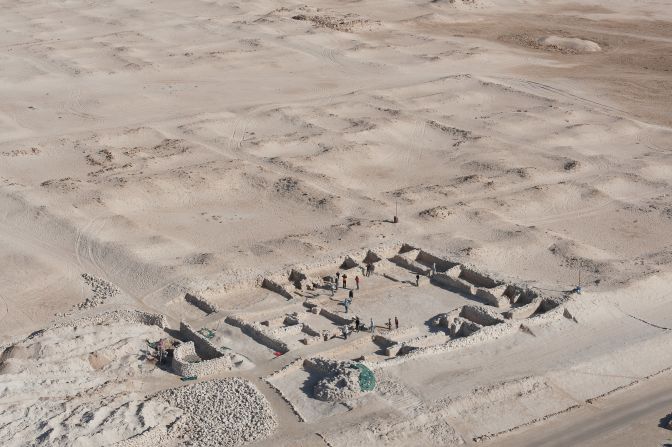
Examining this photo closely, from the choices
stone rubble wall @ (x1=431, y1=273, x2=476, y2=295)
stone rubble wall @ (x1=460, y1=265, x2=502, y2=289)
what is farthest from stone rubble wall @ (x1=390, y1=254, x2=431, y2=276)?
stone rubble wall @ (x1=460, y1=265, x2=502, y2=289)

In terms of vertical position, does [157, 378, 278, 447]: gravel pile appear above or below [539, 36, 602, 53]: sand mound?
below

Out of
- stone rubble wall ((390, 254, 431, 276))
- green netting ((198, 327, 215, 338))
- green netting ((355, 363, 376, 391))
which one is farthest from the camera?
stone rubble wall ((390, 254, 431, 276))

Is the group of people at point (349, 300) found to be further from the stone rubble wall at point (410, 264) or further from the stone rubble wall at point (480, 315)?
the stone rubble wall at point (480, 315)

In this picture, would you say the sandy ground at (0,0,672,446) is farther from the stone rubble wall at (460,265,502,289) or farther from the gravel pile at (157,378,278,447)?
the stone rubble wall at (460,265,502,289)

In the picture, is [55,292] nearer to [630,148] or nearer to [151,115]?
[151,115]

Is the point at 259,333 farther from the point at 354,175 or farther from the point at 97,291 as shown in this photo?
the point at 354,175

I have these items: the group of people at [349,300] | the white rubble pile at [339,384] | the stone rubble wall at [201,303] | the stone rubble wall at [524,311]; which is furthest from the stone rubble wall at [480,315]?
the stone rubble wall at [201,303]

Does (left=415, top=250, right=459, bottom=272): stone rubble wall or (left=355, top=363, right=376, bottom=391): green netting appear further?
(left=415, top=250, right=459, bottom=272): stone rubble wall

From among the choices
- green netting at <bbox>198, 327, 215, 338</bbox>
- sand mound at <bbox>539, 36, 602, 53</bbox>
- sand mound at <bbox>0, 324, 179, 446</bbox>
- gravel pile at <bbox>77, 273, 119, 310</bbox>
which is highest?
sand mound at <bbox>539, 36, 602, 53</bbox>
